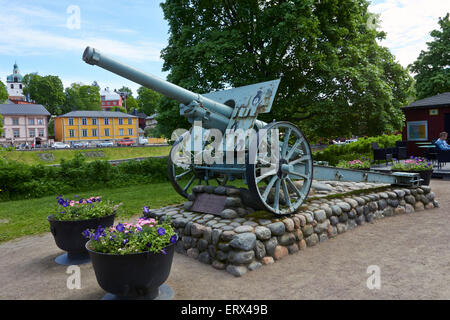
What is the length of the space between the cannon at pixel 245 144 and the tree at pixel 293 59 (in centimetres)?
598

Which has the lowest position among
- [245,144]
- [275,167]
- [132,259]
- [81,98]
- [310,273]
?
[310,273]

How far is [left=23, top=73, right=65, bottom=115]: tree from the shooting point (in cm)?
6700

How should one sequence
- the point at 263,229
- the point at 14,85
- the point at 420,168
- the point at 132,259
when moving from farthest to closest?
the point at 14,85
the point at 420,168
the point at 263,229
the point at 132,259

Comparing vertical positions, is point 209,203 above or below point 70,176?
below

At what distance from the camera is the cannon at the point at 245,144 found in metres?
5.18

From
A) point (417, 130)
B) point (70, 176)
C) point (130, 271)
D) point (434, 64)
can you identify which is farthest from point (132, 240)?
point (434, 64)

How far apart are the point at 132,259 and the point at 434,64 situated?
98.5ft

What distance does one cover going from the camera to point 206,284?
4.20 metres

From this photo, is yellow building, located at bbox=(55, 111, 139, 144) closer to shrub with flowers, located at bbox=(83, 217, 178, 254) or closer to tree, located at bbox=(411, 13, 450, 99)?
tree, located at bbox=(411, 13, 450, 99)

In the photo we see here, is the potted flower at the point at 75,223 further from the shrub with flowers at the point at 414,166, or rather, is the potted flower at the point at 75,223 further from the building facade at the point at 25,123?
the building facade at the point at 25,123

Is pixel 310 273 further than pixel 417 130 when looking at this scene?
No

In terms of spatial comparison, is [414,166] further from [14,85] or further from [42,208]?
[14,85]

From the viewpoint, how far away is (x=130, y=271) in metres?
3.46
